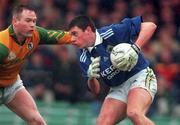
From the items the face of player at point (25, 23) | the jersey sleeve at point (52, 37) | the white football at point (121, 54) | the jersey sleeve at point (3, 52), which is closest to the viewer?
the white football at point (121, 54)

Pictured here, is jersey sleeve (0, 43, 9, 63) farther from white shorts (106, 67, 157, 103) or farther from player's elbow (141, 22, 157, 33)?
player's elbow (141, 22, 157, 33)

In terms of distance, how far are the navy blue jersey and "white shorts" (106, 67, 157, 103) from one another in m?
0.07

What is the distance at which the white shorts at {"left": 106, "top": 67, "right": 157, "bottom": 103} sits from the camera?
11.7 meters

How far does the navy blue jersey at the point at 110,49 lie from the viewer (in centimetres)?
1167

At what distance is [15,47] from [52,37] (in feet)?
1.94

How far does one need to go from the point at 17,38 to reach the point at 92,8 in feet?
24.4

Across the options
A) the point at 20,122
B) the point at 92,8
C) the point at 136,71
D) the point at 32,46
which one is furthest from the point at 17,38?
the point at 92,8

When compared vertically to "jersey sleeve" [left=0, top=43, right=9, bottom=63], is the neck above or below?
above

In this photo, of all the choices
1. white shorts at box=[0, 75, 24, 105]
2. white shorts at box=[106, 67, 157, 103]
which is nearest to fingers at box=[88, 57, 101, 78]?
white shorts at box=[106, 67, 157, 103]

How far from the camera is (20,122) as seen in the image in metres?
16.6

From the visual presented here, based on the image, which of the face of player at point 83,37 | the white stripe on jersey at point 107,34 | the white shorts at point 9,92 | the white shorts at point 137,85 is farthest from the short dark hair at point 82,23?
the white shorts at point 9,92

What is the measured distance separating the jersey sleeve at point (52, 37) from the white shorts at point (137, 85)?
3.16 ft

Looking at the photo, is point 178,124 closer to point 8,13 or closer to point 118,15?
point 118,15

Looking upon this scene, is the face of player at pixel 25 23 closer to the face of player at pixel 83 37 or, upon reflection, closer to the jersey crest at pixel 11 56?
the jersey crest at pixel 11 56
